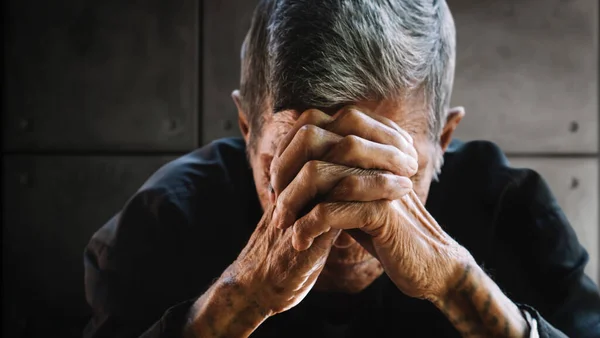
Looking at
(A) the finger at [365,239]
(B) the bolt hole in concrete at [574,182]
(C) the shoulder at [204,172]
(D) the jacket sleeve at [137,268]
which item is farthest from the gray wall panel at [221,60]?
(B) the bolt hole in concrete at [574,182]

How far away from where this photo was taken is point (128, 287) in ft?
2.27

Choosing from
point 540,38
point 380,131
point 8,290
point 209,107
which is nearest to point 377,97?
point 380,131

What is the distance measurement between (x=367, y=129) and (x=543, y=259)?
44 centimetres

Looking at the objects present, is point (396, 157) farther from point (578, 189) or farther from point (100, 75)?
point (578, 189)

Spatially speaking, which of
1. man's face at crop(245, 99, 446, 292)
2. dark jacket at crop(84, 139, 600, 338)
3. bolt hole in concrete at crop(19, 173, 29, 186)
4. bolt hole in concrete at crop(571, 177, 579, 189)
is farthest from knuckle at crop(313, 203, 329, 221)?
bolt hole in concrete at crop(571, 177, 579, 189)

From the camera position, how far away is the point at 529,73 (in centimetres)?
132

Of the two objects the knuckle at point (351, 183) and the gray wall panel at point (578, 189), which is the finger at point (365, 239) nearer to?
the knuckle at point (351, 183)

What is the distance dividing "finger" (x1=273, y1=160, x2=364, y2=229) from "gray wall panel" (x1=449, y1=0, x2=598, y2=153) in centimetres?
91

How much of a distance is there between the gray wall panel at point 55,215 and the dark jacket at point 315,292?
0.32 meters

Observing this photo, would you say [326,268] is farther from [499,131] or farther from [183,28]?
[499,131]

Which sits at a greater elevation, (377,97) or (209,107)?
(377,97)

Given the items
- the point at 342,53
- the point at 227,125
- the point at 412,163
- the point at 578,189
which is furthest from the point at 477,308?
the point at 578,189

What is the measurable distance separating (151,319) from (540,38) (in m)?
1.17

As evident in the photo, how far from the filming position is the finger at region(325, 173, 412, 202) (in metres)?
0.43
